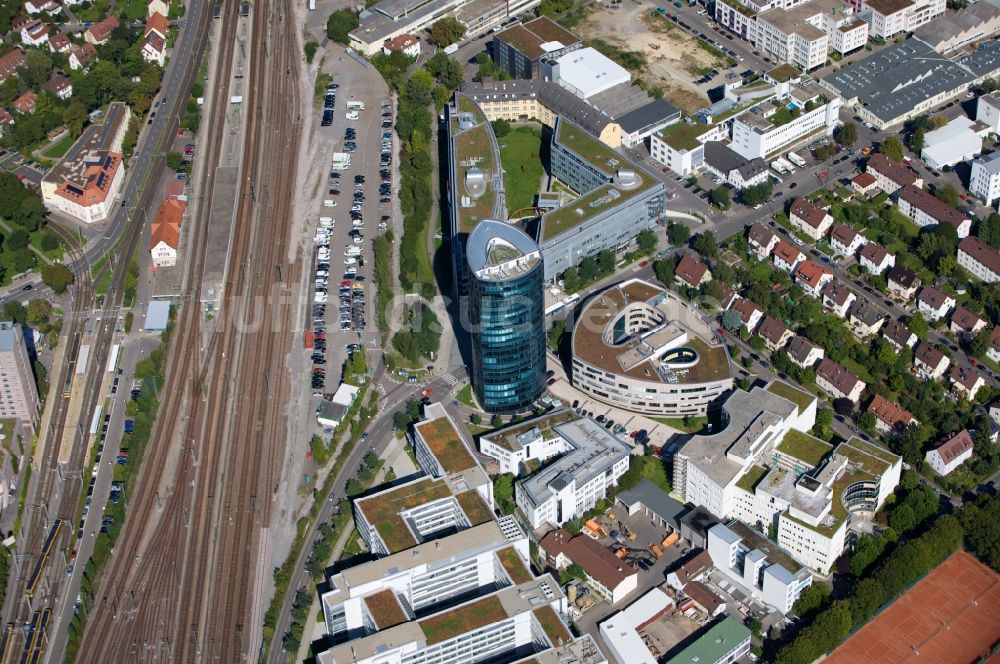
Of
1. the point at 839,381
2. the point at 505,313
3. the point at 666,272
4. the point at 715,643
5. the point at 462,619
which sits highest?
the point at 505,313

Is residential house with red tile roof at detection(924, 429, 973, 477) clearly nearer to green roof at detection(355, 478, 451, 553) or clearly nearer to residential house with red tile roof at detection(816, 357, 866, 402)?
residential house with red tile roof at detection(816, 357, 866, 402)

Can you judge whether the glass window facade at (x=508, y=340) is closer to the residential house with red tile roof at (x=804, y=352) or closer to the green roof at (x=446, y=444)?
the green roof at (x=446, y=444)

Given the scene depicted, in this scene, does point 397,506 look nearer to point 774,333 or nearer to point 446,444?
point 446,444

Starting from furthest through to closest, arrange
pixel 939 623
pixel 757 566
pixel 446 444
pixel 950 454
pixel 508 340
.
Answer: pixel 508 340 < pixel 950 454 < pixel 446 444 < pixel 757 566 < pixel 939 623

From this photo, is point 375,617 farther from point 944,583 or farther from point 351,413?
point 944,583

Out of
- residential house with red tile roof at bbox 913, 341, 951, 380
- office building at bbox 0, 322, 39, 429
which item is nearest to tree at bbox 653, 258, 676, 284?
residential house with red tile roof at bbox 913, 341, 951, 380

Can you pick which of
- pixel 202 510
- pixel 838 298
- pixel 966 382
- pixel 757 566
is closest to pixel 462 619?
pixel 757 566
